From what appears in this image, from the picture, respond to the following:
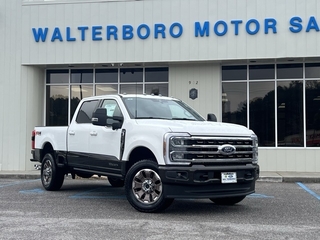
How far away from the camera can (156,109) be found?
845cm

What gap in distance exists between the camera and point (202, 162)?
7027mm

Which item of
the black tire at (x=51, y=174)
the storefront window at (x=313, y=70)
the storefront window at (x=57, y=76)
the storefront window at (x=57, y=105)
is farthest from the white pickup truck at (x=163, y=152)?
the storefront window at (x=57, y=76)

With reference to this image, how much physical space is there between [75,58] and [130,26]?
2.28 metres

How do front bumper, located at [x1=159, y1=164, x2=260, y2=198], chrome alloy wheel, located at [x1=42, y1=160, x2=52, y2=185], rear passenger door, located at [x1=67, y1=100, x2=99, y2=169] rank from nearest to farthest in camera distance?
front bumper, located at [x1=159, y1=164, x2=260, y2=198] < rear passenger door, located at [x1=67, y1=100, x2=99, y2=169] < chrome alloy wheel, located at [x1=42, y1=160, x2=52, y2=185]

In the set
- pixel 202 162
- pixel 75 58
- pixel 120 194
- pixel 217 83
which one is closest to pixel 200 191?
pixel 202 162

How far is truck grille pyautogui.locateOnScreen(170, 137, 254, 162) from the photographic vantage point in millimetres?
6953

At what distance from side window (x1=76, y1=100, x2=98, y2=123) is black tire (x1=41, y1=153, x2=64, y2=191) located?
1.31 m

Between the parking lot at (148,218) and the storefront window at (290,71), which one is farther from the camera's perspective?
the storefront window at (290,71)

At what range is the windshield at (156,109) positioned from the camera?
26.8 feet

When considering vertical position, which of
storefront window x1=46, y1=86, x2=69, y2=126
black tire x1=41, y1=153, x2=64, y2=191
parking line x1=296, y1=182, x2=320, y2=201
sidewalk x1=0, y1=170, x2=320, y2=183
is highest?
storefront window x1=46, y1=86, x2=69, y2=126

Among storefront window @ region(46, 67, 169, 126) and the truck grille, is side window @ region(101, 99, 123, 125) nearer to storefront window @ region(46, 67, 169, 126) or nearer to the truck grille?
the truck grille

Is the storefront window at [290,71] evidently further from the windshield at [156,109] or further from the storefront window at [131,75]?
the windshield at [156,109]

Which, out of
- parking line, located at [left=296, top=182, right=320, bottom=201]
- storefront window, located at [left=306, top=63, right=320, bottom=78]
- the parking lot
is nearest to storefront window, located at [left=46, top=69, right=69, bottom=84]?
the parking lot

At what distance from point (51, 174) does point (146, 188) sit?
11.6 feet
